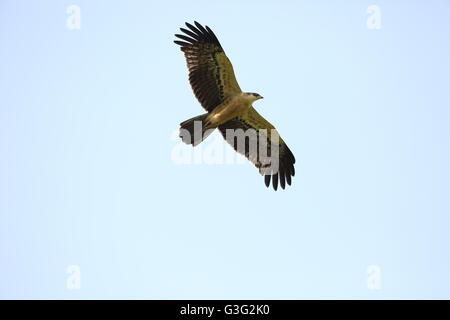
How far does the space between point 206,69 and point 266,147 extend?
2430 millimetres

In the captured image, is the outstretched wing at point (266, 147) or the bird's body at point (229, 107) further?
the outstretched wing at point (266, 147)

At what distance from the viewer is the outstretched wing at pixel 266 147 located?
1336cm

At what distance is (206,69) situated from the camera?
12688 mm

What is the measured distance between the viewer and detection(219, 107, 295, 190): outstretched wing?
13359mm

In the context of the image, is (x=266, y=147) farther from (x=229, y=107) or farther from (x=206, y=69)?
(x=206, y=69)

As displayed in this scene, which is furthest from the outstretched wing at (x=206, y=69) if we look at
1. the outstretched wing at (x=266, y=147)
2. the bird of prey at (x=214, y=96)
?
the outstretched wing at (x=266, y=147)

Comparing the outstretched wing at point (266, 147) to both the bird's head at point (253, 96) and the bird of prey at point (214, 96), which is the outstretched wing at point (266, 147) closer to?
the bird of prey at point (214, 96)

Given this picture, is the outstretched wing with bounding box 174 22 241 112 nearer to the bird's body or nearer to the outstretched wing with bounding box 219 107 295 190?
the bird's body

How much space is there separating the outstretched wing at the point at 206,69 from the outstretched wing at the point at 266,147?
83cm

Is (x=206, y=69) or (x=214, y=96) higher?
(x=206, y=69)

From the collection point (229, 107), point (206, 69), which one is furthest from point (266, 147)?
point (206, 69)
